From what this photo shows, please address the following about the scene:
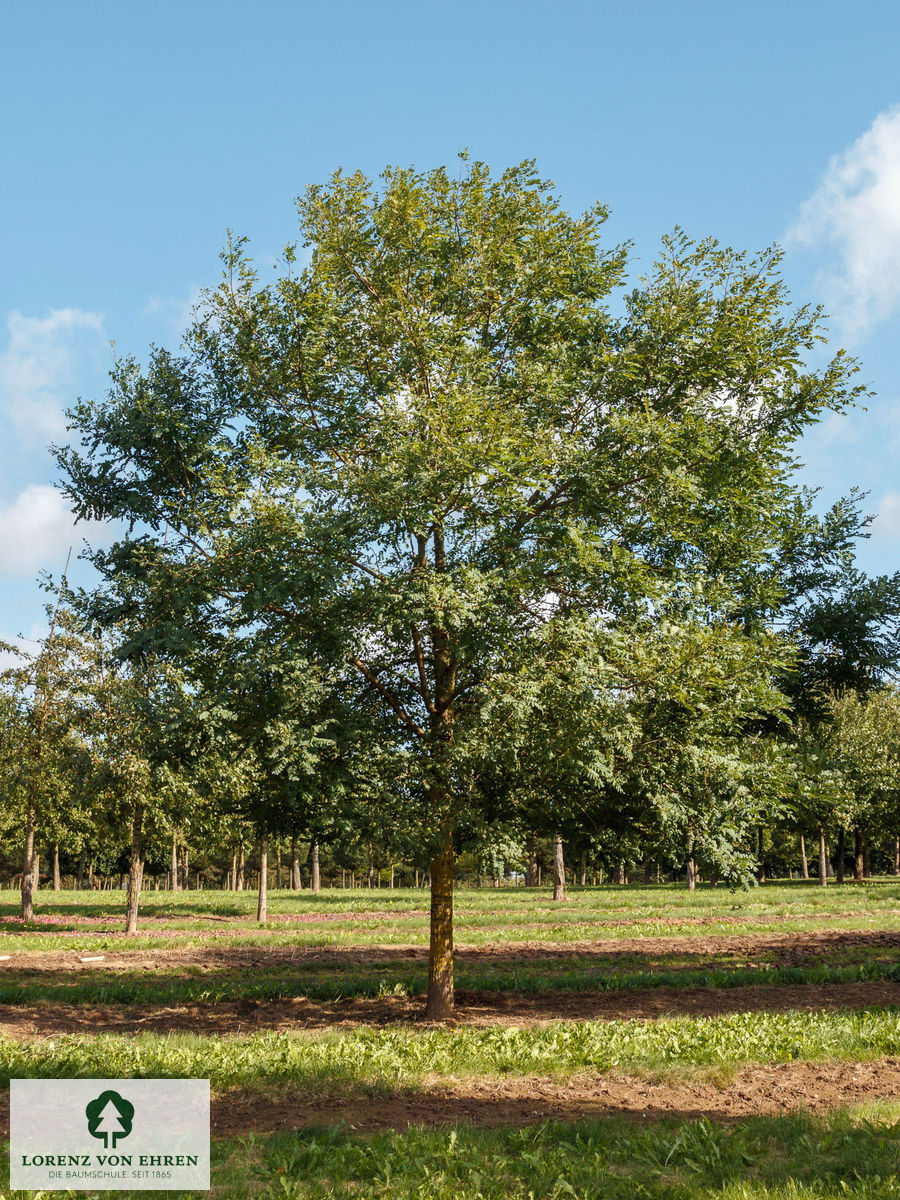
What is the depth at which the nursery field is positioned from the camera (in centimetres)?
610

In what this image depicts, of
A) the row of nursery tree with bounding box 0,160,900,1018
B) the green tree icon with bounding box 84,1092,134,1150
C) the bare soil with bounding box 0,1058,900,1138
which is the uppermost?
the row of nursery tree with bounding box 0,160,900,1018

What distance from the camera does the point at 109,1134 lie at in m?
7.01

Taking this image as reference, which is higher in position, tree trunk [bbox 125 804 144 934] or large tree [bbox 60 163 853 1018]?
large tree [bbox 60 163 853 1018]

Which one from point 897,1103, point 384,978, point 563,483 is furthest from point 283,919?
point 897,1103

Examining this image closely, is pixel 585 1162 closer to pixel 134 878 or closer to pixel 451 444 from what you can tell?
pixel 451 444

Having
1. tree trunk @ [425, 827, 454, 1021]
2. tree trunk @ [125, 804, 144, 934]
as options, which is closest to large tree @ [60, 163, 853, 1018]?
tree trunk @ [425, 827, 454, 1021]

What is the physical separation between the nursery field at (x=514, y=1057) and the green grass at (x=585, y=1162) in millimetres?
21

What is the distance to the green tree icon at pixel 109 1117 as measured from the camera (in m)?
7.01

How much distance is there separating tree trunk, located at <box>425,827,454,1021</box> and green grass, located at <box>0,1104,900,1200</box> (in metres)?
5.31

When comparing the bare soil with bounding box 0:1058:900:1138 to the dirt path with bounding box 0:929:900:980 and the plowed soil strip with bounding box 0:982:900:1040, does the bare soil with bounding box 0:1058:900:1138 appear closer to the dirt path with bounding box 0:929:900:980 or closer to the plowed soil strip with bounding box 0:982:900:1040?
the plowed soil strip with bounding box 0:982:900:1040

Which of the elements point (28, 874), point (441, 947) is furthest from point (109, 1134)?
point (28, 874)

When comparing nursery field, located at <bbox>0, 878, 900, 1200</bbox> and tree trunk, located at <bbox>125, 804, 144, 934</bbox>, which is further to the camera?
tree trunk, located at <bbox>125, 804, 144, 934</bbox>

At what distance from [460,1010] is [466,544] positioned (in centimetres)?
689

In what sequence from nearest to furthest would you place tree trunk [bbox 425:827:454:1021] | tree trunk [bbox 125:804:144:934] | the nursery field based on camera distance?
the nursery field, tree trunk [bbox 425:827:454:1021], tree trunk [bbox 125:804:144:934]
